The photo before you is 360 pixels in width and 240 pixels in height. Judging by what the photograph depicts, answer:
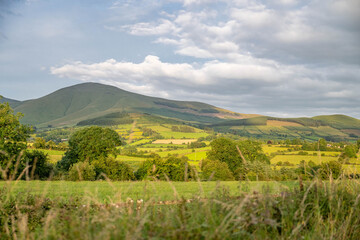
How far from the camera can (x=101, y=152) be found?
51.2 meters

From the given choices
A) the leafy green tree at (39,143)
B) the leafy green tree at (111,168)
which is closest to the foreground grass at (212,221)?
the leafy green tree at (111,168)

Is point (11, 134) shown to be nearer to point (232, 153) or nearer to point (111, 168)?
point (111, 168)

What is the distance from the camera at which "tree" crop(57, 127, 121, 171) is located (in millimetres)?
50125

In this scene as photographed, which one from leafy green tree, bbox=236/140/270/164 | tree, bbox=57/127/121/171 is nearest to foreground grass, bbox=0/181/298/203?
tree, bbox=57/127/121/171

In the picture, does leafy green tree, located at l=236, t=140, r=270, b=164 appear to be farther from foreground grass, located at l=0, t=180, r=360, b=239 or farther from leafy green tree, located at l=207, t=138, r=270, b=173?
foreground grass, located at l=0, t=180, r=360, b=239

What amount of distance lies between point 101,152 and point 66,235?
49172 mm

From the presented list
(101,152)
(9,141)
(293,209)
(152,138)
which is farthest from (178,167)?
(152,138)

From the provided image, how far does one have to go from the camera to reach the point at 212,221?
4.15 metres

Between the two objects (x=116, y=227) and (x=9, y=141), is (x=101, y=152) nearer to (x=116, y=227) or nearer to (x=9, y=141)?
(x=9, y=141)

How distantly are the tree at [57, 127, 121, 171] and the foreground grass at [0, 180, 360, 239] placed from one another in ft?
→ 148

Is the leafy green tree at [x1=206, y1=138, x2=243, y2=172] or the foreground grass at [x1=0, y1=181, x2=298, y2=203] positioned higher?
the foreground grass at [x1=0, y1=181, x2=298, y2=203]

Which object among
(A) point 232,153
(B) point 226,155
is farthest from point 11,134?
(A) point 232,153

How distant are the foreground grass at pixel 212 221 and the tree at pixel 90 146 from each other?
1774 inches

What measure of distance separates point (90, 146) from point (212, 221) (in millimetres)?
49335
